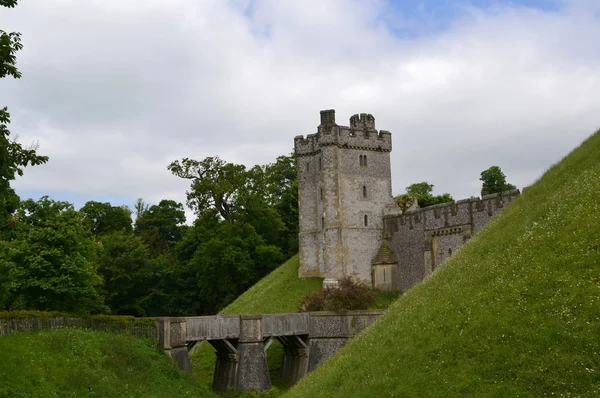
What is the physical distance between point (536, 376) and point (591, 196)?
807 centimetres

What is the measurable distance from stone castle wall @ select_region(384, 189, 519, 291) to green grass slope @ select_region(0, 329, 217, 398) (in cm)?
2105

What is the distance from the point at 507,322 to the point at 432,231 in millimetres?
31666

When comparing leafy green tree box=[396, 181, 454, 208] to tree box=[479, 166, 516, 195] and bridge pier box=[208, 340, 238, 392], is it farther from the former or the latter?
bridge pier box=[208, 340, 238, 392]

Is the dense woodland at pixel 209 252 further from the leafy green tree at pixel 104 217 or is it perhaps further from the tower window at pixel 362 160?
the tower window at pixel 362 160

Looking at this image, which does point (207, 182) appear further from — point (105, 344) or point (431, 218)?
point (105, 344)

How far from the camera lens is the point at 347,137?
178 feet

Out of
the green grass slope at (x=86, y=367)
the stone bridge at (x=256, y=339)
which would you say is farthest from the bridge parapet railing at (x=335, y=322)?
the green grass slope at (x=86, y=367)

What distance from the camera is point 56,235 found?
130ft

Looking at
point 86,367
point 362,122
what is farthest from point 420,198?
point 86,367

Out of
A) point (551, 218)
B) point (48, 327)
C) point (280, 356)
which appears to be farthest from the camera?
point (280, 356)

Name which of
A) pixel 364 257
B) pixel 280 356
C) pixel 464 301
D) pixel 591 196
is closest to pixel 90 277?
pixel 280 356

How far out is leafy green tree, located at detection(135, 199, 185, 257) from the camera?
94.2 meters

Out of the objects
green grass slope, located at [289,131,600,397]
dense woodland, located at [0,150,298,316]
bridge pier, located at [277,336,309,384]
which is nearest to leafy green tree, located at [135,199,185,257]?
dense woodland, located at [0,150,298,316]

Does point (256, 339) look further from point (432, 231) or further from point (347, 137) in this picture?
point (347, 137)
